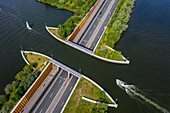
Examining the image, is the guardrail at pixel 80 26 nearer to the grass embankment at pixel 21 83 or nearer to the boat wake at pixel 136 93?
the grass embankment at pixel 21 83

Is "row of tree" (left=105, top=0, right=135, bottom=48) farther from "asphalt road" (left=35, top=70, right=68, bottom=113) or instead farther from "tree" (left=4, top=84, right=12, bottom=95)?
"tree" (left=4, top=84, right=12, bottom=95)

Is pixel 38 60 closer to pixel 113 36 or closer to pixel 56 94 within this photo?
pixel 56 94

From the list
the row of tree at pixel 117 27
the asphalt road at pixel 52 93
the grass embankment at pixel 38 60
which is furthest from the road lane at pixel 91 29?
the asphalt road at pixel 52 93

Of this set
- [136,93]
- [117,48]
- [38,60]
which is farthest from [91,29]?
[136,93]

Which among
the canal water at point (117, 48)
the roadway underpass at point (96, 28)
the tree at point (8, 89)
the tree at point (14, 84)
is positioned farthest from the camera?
the roadway underpass at point (96, 28)

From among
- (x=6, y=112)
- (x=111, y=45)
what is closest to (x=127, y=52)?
(x=111, y=45)

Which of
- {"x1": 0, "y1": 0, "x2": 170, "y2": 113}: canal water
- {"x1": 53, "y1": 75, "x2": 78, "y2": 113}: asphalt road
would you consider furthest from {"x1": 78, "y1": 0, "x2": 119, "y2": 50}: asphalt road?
{"x1": 53, "y1": 75, "x2": 78, "y2": 113}: asphalt road
